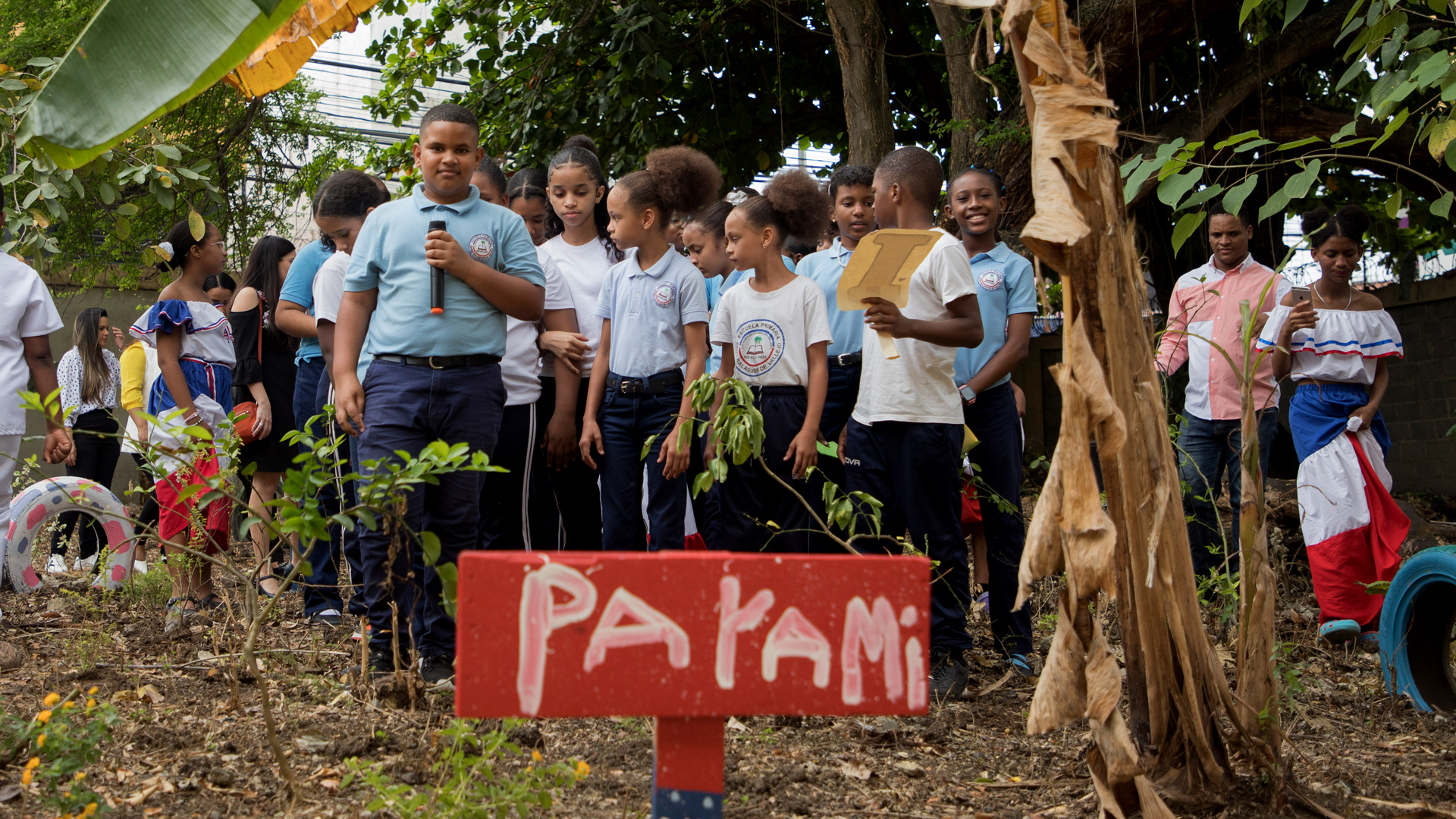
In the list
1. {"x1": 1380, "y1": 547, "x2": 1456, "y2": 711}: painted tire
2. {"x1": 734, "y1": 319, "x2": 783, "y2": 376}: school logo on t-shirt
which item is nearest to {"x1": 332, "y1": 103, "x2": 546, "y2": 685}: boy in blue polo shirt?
{"x1": 734, "y1": 319, "x2": 783, "y2": 376}: school logo on t-shirt

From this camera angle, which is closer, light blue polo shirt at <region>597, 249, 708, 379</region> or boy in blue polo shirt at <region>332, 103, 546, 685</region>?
boy in blue polo shirt at <region>332, 103, 546, 685</region>

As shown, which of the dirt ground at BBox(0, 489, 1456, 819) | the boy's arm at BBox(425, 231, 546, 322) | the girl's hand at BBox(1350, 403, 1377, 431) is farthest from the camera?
the girl's hand at BBox(1350, 403, 1377, 431)

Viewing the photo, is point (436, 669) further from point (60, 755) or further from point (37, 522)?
point (37, 522)

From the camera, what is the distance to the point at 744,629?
159 centimetres

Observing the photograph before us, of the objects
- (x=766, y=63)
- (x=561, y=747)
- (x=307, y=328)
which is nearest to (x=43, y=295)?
(x=307, y=328)

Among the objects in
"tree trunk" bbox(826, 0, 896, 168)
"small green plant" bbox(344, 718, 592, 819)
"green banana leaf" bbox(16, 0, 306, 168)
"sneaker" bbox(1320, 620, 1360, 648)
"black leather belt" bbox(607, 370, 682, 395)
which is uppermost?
"tree trunk" bbox(826, 0, 896, 168)

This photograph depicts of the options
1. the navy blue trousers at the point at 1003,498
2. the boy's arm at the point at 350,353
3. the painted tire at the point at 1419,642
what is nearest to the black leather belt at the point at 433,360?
the boy's arm at the point at 350,353

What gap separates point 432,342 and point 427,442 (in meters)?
0.30

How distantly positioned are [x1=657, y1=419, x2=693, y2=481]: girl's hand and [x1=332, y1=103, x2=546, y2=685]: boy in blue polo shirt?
2.04 ft

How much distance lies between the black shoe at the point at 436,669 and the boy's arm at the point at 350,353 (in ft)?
2.34

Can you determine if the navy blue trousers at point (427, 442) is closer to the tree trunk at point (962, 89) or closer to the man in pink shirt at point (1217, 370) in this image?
the man in pink shirt at point (1217, 370)

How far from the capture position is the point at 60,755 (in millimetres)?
2236

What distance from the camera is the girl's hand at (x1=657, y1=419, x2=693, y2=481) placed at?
152 inches

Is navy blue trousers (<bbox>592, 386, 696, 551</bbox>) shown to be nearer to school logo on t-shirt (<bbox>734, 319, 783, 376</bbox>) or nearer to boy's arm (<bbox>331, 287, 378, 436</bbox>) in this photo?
school logo on t-shirt (<bbox>734, 319, 783, 376</bbox>)
